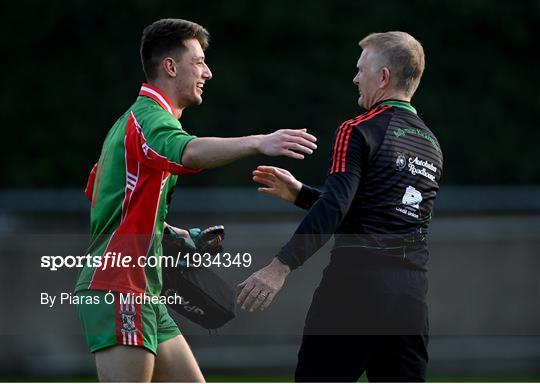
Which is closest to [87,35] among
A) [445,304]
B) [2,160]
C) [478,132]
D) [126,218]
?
[2,160]

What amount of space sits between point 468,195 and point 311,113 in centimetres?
538

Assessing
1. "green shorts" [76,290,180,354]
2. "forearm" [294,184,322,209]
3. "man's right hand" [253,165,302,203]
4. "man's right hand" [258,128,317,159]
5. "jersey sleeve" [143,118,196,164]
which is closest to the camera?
"man's right hand" [258,128,317,159]

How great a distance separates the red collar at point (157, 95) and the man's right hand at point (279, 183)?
530 mm

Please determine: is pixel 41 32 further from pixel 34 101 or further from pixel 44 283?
pixel 44 283

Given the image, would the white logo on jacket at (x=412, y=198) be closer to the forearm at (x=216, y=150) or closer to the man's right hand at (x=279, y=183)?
the man's right hand at (x=279, y=183)

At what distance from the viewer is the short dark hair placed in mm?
5379

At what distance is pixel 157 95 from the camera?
17.1 ft

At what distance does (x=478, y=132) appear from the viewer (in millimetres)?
17562

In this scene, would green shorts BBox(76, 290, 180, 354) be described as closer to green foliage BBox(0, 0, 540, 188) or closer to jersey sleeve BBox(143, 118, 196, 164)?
jersey sleeve BBox(143, 118, 196, 164)

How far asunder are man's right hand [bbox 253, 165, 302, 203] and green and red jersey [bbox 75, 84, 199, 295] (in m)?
0.55

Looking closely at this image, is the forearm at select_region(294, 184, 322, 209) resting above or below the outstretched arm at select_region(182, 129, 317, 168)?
above

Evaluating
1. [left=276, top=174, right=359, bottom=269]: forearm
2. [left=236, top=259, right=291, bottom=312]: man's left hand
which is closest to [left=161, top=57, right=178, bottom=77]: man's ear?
[left=276, top=174, right=359, bottom=269]: forearm

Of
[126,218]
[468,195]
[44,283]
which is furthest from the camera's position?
[468,195]

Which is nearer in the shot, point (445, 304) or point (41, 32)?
point (445, 304)
